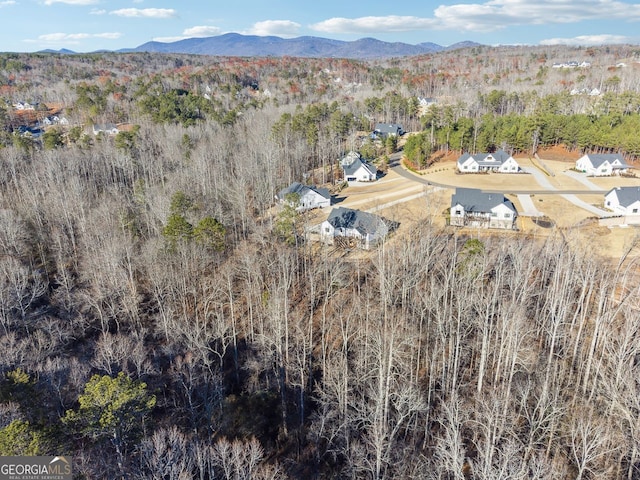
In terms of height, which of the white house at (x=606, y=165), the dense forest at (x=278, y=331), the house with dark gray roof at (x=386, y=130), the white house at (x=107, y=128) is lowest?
the dense forest at (x=278, y=331)

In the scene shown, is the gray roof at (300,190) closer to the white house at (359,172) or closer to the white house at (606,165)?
the white house at (359,172)

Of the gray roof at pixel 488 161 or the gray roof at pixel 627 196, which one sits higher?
the gray roof at pixel 488 161

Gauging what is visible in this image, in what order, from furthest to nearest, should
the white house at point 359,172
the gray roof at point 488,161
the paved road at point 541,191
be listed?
the gray roof at point 488,161
the white house at point 359,172
the paved road at point 541,191

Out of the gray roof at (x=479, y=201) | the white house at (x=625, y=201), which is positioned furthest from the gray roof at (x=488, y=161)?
the gray roof at (x=479, y=201)

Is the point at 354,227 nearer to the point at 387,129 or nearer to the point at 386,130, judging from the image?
the point at 386,130

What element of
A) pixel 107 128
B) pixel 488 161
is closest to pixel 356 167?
pixel 488 161
